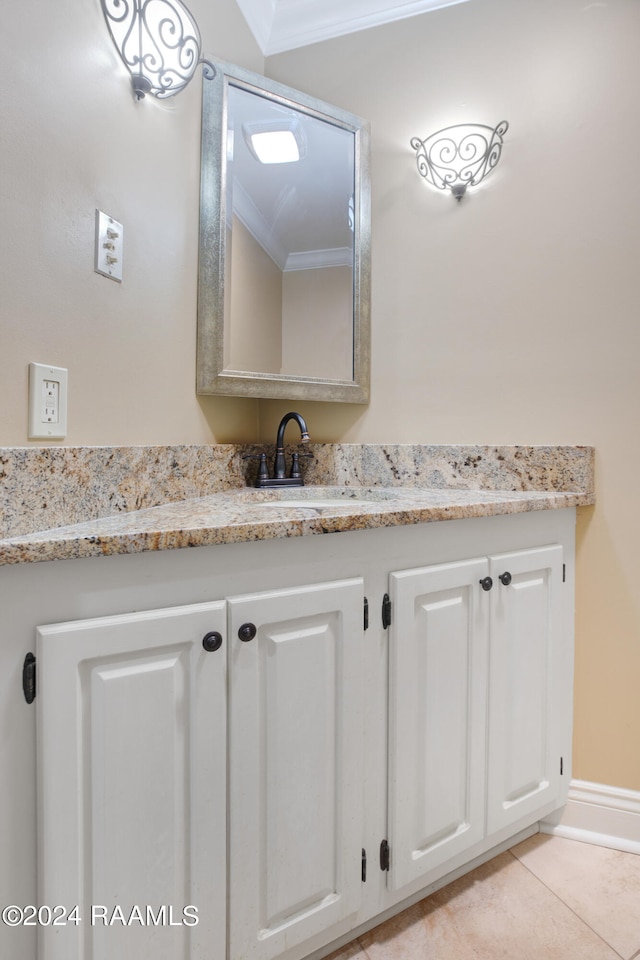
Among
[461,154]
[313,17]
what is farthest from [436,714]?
[313,17]

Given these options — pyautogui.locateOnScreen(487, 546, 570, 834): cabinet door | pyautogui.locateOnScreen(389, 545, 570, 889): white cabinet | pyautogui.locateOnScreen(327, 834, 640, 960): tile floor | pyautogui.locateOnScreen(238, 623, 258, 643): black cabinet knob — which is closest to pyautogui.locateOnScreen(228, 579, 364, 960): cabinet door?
pyautogui.locateOnScreen(238, 623, 258, 643): black cabinet knob

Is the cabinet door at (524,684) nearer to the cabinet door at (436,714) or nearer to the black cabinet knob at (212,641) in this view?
the cabinet door at (436,714)

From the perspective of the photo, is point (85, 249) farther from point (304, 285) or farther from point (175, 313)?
point (304, 285)

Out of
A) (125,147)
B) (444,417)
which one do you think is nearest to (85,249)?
(125,147)

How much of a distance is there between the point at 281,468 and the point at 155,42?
1.05 meters

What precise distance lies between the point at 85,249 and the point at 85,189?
114 mm

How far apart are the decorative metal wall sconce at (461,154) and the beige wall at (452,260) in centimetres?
4

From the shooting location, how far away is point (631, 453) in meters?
1.37

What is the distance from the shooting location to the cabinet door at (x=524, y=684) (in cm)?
118

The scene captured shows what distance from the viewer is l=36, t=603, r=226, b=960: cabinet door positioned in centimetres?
70

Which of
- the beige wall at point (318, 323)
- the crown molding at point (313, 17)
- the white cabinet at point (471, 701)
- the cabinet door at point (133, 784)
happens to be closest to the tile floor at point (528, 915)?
the white cabinet at point (471, 701)

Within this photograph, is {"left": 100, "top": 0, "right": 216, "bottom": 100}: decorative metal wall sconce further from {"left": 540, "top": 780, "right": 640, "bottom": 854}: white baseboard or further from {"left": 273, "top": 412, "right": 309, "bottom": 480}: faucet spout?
{"left": 540, "top": 780, "right": 640, "bottom": 854}: white baseboard

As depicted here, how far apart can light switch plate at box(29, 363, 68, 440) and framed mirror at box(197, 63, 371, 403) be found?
0.49 m

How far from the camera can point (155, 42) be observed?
1114mm
